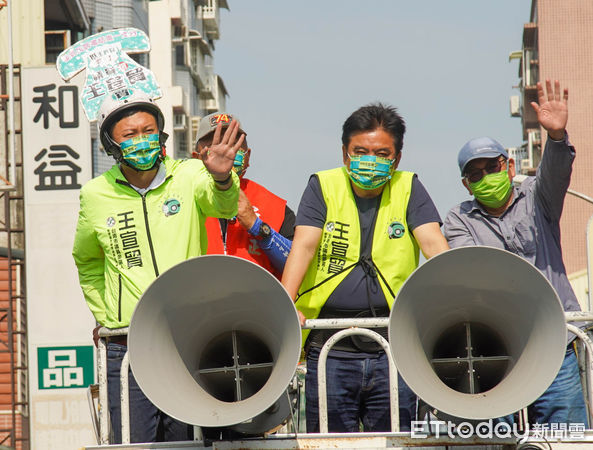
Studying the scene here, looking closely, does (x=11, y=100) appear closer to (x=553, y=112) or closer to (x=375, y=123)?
(x=375, y=123)

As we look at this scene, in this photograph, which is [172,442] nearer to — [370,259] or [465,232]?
[370,259]

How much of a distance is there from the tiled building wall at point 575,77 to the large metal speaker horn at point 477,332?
116 ft

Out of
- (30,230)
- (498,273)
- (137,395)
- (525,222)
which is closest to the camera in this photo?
(498,273)

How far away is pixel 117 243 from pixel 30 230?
506 inches

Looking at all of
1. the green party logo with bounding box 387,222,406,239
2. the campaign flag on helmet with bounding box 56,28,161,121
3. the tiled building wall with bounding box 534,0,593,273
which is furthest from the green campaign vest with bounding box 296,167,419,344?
the tiled building wall with bounding box 534,0,593,273

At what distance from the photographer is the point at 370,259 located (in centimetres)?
507

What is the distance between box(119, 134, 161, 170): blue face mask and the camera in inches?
199

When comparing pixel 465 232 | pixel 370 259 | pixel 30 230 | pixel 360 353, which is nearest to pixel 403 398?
pixel 360 353

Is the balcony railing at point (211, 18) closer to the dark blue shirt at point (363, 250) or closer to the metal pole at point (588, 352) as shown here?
the dark blue shirt at point (363, 250)

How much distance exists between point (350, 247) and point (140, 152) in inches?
41.7

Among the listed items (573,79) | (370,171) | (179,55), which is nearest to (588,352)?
(370,171)

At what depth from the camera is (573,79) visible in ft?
136

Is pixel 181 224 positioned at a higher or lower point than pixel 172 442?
higher

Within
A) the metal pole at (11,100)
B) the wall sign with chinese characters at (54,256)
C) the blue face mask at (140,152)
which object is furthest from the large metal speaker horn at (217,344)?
the wall sign with chinese characters at (54,256)
